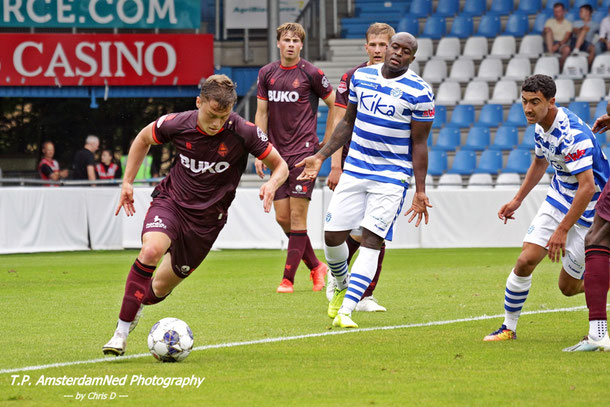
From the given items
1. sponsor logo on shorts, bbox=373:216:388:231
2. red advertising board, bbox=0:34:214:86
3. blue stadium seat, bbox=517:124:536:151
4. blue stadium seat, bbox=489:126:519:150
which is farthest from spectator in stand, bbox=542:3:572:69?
sponsor logo on shorts, bbox=373:216:388:231

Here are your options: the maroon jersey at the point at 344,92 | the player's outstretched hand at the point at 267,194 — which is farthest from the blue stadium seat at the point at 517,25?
the player's outstretched hand at the point at 267,194

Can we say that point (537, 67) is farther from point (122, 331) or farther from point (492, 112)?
point (122, 331)

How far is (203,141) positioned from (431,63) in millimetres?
17530

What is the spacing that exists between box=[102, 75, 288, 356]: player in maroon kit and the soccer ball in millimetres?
290

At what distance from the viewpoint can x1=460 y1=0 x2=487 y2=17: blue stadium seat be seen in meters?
25.2

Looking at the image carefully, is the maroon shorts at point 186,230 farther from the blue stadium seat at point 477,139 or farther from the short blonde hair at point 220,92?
the blue stadium seat at point 477,139

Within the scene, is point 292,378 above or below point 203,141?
below

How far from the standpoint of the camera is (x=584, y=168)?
21.7 ft

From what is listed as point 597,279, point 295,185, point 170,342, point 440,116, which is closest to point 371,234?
point 597,279

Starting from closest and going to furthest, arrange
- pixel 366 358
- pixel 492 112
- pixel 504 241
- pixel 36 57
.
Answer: pixel 366 358 < pixel 504 241 < pixel 492 112 < pixel 36 57

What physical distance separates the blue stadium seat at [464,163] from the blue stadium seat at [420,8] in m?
5.26

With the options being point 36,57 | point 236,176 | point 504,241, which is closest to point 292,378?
point 236,176

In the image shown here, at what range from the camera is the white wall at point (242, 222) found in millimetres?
16875

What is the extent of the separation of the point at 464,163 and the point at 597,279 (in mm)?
14817
